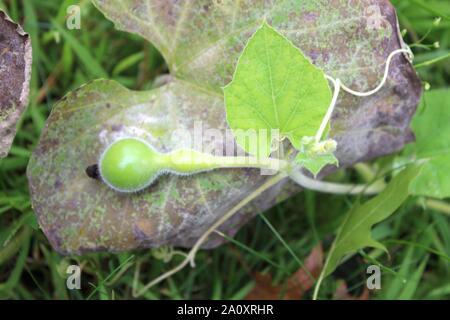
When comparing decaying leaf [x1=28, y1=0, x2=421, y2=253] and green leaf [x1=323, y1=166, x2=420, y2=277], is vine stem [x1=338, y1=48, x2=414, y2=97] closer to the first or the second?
decaying leaf [x1=28, y1=0, x2=421, y2=253]

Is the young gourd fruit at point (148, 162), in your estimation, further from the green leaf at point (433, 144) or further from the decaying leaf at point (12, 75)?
the green leaf at point (433, 144)

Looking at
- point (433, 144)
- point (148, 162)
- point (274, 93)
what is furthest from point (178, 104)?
point (433, 144)

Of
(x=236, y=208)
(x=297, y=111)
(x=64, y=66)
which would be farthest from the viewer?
(x=64, y=66)

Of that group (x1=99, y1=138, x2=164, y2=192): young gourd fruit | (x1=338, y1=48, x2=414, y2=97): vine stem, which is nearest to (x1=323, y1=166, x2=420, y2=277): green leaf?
(x1=338, y1=48, x2=414, y2=97): vine stem

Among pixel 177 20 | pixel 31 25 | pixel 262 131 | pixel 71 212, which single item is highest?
pixel 31 25

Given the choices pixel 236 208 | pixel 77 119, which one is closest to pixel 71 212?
pixel 77 119

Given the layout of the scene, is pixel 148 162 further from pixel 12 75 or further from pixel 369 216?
pixel 369 216

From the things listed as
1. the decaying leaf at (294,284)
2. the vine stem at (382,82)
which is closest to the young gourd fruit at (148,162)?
the vine stem at (382,82)
